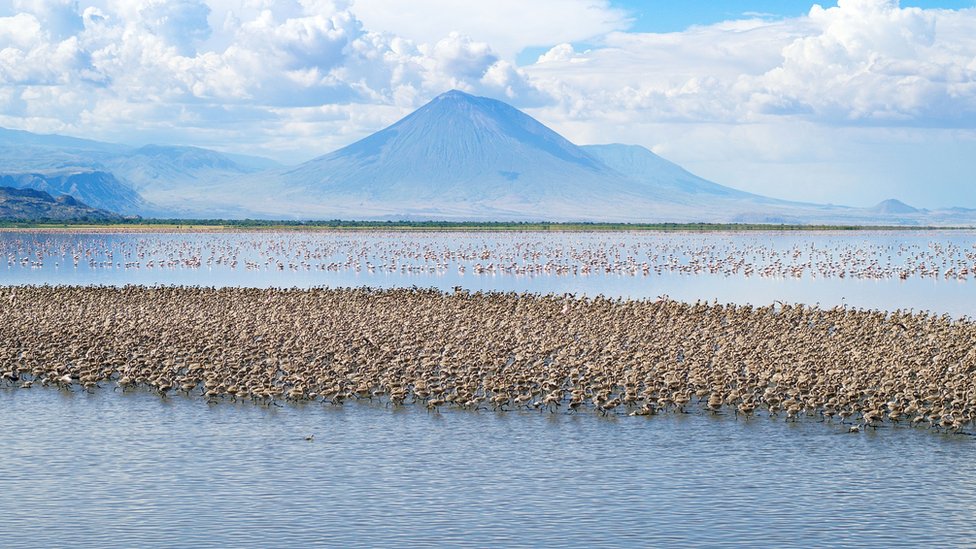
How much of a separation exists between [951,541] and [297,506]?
12.1 meters

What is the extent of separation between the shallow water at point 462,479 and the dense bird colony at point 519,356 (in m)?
1.20

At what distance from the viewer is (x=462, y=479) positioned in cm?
2686

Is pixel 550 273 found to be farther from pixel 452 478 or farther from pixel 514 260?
pixel 452 478

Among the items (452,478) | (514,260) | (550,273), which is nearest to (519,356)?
(452,478)

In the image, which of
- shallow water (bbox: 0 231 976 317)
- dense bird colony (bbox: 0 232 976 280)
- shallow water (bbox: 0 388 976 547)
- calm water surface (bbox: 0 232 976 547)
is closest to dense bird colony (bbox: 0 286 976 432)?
calm water surface (bbox: 0 232 976 547)

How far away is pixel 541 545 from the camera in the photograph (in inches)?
890

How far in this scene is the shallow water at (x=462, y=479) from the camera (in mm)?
23281

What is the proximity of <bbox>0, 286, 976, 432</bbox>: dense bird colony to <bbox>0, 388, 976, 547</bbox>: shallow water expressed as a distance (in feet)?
3.93

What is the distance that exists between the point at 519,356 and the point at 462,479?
12577 millimetres

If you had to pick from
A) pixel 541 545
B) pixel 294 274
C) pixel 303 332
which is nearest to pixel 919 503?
pixel 541 545

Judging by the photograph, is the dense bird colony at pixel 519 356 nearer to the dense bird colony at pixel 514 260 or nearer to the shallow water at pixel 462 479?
the shallow water at pixel 462 479

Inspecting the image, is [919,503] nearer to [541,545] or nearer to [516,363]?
[541,545]

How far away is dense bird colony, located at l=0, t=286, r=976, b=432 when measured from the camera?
33.4 m

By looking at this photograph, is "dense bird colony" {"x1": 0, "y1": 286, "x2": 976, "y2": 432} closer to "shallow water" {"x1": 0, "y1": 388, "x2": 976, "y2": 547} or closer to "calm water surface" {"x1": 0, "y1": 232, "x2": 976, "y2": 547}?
"calm water surface" {"x1": 0, "y1": 232, "x2": 976, "y2": 547}
